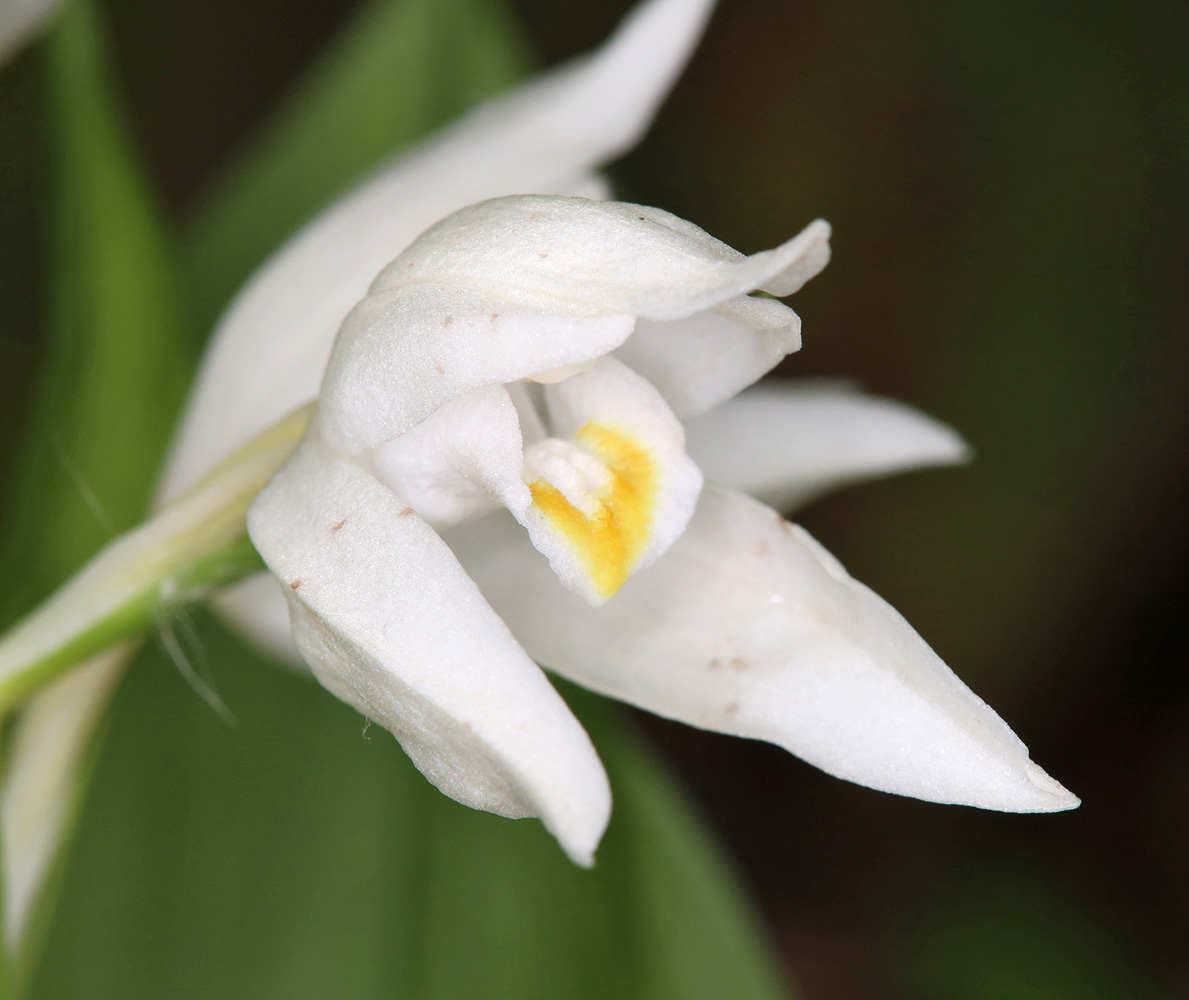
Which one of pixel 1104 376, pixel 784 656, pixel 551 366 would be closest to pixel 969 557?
pixel 1104 376

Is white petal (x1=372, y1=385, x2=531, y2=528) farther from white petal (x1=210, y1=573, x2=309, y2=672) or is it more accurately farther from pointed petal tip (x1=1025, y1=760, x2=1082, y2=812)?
pointed petal tip (x1=1025, y1=760, x2=1082, y2=812)

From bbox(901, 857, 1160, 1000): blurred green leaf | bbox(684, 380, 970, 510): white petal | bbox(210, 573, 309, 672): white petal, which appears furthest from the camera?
bbox(901, 857, 1160, 1000): blurred green leaf

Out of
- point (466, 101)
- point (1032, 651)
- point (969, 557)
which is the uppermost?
point (466, 101)

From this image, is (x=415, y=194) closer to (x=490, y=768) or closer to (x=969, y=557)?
(x=490, y=768)

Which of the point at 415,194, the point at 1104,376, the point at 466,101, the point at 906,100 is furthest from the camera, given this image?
the point at 906,100

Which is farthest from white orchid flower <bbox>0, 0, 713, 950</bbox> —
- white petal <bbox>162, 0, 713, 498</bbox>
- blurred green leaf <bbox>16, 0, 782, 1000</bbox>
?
blurred green leaf <bbox>16, 0, 782, 1000</bbox>

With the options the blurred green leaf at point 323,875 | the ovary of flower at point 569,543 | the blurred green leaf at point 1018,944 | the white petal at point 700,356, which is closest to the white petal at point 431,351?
the ovary of flower at point 569,543
